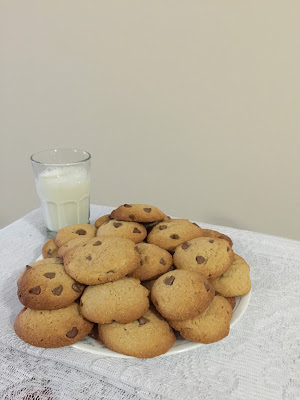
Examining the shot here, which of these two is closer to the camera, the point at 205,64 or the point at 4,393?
the point at 4,393

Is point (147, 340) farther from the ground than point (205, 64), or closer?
closer

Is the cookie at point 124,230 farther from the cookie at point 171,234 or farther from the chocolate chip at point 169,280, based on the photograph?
the chocolate chip at point 169,280

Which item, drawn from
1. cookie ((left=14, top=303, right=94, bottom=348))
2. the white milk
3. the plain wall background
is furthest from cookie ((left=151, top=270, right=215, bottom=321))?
the plain wall background

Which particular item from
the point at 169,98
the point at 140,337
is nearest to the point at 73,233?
the point at 140,337

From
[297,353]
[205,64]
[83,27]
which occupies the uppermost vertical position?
[83,27]

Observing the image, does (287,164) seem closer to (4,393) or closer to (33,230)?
(33,230)

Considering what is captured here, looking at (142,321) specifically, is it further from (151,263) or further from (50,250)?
(50,250)

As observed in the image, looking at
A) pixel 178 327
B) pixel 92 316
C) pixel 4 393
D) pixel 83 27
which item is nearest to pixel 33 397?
pixel 4 393
